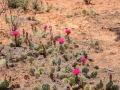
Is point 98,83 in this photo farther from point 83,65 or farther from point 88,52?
point 88,52

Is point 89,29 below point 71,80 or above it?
above

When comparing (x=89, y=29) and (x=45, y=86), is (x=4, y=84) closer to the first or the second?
(x=45, y=86)

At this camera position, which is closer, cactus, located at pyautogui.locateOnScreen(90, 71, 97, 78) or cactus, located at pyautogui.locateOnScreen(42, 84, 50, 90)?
cactus, located at pyautogui.locateOnScreen(42, 84, 50, 90)

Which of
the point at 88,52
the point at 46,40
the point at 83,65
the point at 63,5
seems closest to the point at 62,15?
the point at 63,5

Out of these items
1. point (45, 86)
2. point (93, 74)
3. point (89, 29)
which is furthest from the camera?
point (89, 29)

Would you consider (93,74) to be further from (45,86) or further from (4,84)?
(4,84)

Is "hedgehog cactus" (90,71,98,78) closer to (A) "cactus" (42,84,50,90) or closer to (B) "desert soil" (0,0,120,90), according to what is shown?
(B) "desert soil" (0,0,120,90)

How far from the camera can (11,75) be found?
205 inches

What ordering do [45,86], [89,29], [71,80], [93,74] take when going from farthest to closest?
1. [89,29]
2. [93,74]
3. [71,80]
4. [45,86]

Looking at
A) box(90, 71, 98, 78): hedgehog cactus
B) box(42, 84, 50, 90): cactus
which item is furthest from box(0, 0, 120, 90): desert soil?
box(42, 84, 50, 90): cactus

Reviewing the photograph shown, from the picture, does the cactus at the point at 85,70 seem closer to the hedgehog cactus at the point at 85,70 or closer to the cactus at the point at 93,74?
the hedgehog cactus at the point at 85,70

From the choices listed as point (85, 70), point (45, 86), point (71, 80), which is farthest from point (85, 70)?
point (45, 86)

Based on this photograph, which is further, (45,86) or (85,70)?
(85,70)

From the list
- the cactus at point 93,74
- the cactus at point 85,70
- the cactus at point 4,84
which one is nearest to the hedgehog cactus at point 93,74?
the cactus at point 93,74
